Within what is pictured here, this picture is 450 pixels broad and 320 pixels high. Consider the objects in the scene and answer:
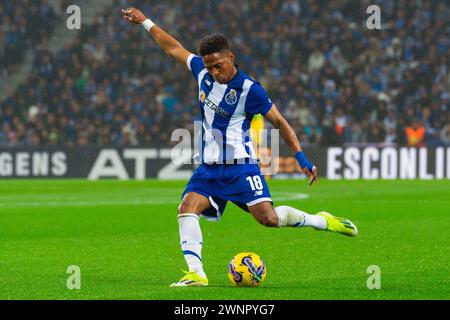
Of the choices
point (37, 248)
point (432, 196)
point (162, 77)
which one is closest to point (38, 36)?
point (162, 77)

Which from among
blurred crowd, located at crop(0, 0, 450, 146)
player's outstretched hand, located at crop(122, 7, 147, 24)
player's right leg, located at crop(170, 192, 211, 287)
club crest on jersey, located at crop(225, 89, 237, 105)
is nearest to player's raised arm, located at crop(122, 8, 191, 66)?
player's outstretched hand, located at crop(122, 7, 147, 24)

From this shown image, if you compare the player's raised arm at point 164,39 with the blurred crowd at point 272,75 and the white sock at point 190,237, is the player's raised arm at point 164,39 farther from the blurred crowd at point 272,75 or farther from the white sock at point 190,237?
the blurred crowd at point 272,75

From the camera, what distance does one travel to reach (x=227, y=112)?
29.9 ft

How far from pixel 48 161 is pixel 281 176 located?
6.21m

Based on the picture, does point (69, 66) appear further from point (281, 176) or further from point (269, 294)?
point (269, 294)

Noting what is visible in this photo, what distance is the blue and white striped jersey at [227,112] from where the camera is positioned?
9.08 m

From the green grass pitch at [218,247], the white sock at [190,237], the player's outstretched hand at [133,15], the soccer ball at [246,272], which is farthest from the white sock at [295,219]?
the player's outstretched hand at [133,15]

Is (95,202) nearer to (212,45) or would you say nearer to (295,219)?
(295,219)

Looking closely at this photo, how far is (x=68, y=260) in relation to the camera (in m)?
11.0

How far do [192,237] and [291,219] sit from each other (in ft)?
3.51

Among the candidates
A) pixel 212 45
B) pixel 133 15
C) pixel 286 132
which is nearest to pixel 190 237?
pixel 286 132

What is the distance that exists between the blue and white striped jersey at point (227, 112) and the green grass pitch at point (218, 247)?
1.15 meters

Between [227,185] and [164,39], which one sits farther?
[164,39]

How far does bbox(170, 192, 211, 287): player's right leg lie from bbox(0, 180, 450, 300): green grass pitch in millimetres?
187
